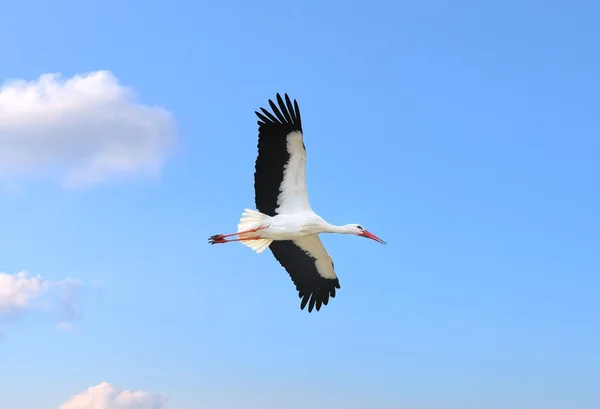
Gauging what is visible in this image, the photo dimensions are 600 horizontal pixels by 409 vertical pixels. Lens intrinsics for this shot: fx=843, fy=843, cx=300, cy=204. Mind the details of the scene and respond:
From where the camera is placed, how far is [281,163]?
15.8m

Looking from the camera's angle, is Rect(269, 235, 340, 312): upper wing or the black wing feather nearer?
the black wing feather

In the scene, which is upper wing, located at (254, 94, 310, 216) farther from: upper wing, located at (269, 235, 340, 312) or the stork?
upper wing, located at (269, 235, 340, 312)

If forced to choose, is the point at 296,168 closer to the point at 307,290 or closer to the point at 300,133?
the point at 300,133

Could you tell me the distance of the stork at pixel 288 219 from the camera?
15.6 m

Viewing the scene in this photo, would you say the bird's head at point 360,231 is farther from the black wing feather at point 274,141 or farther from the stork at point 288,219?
the black wing feather at point 274,141

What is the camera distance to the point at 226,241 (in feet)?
54.2

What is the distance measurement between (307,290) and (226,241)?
6.52ft

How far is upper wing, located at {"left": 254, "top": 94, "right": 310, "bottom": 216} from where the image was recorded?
615 inches

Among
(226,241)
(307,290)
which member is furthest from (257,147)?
(307,290)

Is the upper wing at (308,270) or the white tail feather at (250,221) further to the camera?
the upper wing at (308,270)

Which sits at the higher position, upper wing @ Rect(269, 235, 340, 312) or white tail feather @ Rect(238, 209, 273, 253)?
white tail feather @ Rect(238, 209, 273, 253)

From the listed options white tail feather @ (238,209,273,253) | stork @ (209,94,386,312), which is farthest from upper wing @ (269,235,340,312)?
white tail feather @ (238,209,273,253)

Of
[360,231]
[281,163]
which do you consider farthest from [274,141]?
[360,231]

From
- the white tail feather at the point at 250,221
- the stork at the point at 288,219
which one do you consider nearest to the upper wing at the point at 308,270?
the stork at the point at 288,219
